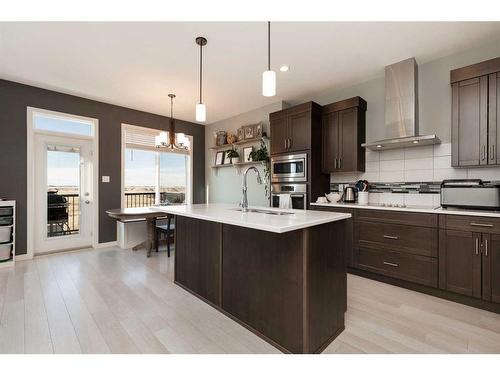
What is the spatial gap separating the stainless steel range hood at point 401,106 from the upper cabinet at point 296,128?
3.00ft

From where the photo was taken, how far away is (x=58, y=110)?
4.00 meters

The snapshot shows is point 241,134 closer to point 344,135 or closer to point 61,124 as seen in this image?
point 344,135

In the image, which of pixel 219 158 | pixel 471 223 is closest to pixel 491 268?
pixel 471 223

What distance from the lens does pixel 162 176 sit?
544 cm

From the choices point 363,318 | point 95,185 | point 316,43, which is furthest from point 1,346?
point 316,43

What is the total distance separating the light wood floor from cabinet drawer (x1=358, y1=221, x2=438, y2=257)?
464mm

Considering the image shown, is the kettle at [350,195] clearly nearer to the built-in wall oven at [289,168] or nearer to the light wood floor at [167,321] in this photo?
the built-in wall oven at [289,168]

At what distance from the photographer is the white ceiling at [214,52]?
7.86 ft

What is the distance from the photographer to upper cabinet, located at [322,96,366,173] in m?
3.43

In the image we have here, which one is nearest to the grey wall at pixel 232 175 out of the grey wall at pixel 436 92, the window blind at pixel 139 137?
the window blind at pixel 139 137

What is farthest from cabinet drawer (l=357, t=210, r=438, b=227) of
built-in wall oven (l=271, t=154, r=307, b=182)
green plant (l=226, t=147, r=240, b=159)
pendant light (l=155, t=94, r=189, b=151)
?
green plant (l=226, t=147, r=240, b=159)

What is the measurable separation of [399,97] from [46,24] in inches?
155
